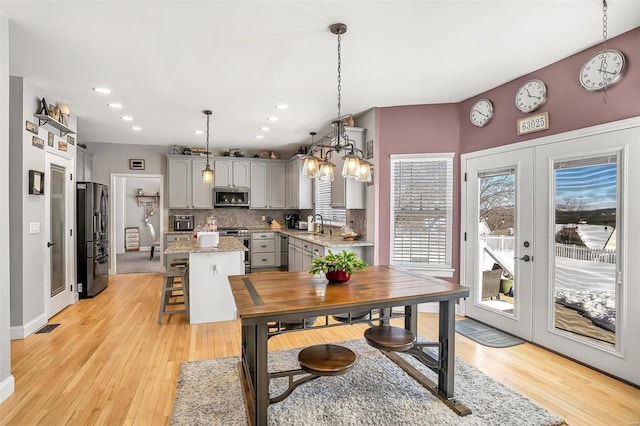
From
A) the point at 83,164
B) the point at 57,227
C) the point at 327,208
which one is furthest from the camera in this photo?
the point at 327,208

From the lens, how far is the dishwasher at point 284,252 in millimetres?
6812

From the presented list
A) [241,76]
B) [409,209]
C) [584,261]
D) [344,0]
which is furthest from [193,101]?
[584,261]

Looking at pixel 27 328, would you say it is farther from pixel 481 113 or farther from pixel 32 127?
pixel 481 113

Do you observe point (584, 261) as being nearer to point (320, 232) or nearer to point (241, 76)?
point (241, 76)

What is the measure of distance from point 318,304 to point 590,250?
248 cm

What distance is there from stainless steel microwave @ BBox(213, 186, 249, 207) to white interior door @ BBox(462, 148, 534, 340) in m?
4.53

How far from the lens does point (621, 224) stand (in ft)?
8.61

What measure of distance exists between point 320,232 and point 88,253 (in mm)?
3696

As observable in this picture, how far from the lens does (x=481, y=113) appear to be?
3.87 meters

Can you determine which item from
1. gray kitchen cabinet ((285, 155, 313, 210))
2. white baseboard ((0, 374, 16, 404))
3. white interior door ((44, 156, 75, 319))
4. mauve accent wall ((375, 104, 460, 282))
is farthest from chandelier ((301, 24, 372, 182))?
gray kitchen cabinet ((285, 155, 313, 210))

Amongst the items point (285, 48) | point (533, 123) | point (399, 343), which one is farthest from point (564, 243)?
point (285, 48)

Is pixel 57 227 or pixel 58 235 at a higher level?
pixel 57 227

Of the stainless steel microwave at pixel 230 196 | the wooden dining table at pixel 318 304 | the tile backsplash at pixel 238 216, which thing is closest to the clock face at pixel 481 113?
the wooden dining table at pixel 318 304

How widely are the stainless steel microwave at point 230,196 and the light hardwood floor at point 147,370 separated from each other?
316cm
